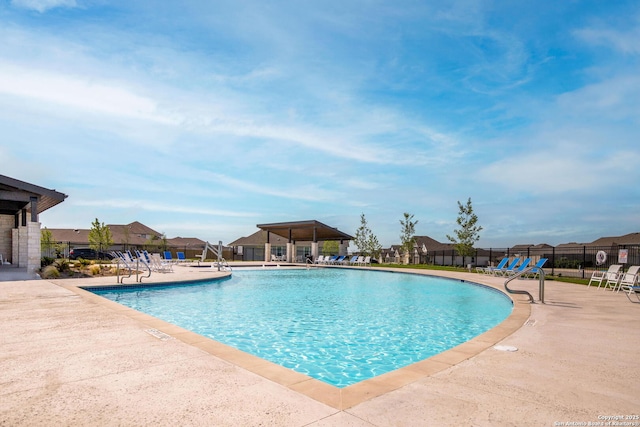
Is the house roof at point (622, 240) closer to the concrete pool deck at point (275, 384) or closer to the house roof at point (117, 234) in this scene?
the concrete pool deck at point (275, 384)

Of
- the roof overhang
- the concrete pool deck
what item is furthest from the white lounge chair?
the roof overhang

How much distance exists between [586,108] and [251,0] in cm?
1243

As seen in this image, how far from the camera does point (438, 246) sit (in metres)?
55.5

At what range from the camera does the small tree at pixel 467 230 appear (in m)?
25.5

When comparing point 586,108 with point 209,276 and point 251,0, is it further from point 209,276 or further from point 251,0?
point 209,276

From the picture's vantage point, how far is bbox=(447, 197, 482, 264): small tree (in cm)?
2555

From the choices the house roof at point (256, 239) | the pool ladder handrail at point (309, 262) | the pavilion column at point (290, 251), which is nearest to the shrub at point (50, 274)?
the pool ladder handrail at point (309, 262)

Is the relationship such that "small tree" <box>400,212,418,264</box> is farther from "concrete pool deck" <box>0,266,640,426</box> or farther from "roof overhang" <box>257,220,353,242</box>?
"concrete pool deck" <box>0,266,640,426</box>

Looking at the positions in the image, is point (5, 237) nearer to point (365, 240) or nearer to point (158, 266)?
point (158, 266)

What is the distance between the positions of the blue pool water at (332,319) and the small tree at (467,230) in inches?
474

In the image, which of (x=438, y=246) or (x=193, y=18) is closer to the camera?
(x=193, y=18)

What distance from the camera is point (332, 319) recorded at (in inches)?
325

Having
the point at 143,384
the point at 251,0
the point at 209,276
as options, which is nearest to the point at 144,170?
the point at 209,276

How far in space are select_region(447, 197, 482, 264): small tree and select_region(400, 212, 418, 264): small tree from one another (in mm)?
5707
